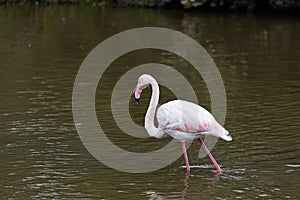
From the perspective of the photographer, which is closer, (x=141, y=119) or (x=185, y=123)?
(x=185, y=123)

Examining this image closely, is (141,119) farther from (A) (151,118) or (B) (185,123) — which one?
(B) (185,123)

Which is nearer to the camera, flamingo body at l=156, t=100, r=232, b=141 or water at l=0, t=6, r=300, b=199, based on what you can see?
water at l=0, t=6, r=300, b=199

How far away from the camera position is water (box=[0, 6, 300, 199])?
26.7 ft

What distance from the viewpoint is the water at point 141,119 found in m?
8.12

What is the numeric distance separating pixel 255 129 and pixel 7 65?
25.3 feet

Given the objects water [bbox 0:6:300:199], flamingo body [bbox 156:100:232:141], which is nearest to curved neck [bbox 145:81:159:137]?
flamingo body [bbox 156:100:232:141]

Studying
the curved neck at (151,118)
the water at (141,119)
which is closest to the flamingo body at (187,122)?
the curved neck at (151,118)

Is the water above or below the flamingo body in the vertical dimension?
below

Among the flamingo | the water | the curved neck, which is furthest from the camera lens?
the curved neck

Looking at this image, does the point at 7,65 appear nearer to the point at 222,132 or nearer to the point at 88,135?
the point at 88,135

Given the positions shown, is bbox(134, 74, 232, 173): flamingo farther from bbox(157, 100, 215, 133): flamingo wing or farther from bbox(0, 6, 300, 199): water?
bbox(0, 6, 300, 199): water

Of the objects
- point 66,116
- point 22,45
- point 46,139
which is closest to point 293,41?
point 22,45

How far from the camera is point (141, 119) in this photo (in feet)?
37.8

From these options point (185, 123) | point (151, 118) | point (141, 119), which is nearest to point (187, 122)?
point (185, 123)
